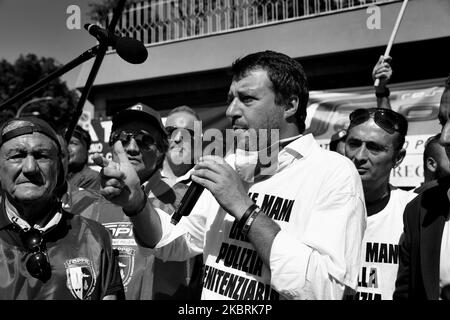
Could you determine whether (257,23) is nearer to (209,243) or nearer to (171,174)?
(171,174)

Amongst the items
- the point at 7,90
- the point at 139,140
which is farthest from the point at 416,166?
the point at 7,90

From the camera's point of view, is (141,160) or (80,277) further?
(141,160)

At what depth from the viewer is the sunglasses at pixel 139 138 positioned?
120 inches

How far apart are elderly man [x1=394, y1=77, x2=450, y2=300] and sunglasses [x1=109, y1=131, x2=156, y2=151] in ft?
5.20

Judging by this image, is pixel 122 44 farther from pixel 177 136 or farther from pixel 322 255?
pixel 177 136

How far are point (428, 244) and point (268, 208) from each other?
687 mm

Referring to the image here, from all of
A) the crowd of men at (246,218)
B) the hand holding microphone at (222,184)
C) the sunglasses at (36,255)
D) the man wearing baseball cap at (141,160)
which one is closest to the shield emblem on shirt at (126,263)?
the man wearing baseball cap at (141,160)

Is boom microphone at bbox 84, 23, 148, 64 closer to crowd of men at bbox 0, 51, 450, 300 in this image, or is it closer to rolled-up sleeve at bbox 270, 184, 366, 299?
crowd of men at bbox 0, 51, 450, 300

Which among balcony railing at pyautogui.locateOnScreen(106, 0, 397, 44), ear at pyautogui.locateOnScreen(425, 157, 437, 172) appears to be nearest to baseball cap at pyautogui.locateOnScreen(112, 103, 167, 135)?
ear at pyautogui.locateOnScreen(425, 157, 437, 172)

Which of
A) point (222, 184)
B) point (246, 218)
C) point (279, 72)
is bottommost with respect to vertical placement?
point (246, 218)

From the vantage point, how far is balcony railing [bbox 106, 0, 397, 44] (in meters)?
11.7

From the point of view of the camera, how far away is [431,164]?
4.09 meters

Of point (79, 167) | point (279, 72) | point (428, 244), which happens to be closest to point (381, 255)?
point (428, 244)
